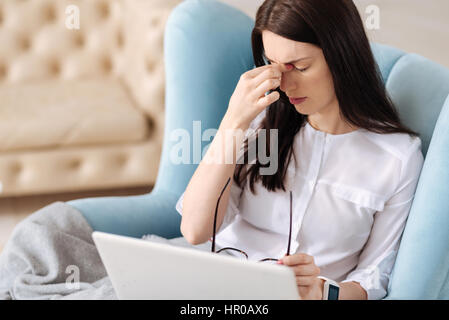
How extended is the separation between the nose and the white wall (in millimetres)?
1419

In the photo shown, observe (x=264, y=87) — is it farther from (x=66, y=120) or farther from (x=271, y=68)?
(x=66, y=120)

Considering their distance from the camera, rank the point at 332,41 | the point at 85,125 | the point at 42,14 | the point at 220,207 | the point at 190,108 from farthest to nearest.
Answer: the point at 42,14 < the point at 85,125 < the point at 190,108 < the point at 220,207 < the point at 332,41

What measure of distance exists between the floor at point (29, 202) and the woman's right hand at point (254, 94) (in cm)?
158

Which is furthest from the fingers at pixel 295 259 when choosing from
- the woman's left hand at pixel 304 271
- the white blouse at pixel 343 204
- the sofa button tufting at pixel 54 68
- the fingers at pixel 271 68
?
the sofa button tufting at pixel 54 68

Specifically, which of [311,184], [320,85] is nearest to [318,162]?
[311,184]

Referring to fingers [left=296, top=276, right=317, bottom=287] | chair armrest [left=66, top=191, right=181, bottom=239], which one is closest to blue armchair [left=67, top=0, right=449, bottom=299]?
chair armrest [left=66, top=191, right=181, bottom=239]

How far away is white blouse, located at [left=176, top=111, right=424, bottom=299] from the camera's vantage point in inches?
42.5

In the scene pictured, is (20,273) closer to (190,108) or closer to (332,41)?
(190,108)

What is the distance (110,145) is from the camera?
236 cm

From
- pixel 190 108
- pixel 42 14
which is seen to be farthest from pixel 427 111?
pixel 42 14

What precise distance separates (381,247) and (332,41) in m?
0.40

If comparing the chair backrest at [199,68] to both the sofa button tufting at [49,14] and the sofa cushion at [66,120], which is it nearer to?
the sofa cushion at [66,120]

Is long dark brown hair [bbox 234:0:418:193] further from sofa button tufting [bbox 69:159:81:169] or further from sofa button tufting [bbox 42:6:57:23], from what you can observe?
sofa button tufting [bbox 42:6:57:23]

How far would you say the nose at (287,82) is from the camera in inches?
40.7
